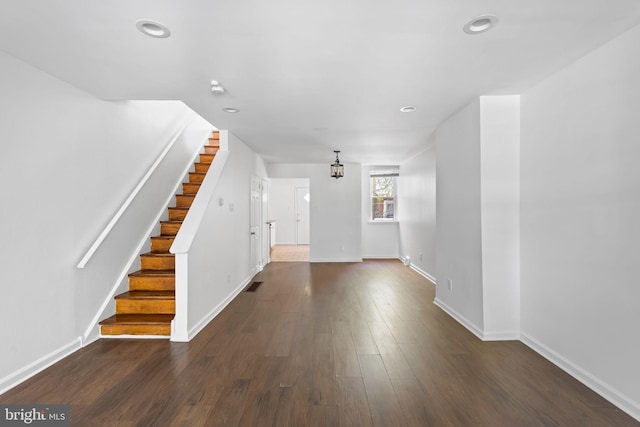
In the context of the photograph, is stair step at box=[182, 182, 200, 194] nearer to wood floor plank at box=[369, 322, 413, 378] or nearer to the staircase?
the staircase

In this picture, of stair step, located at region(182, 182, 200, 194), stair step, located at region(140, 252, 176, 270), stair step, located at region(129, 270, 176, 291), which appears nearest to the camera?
stair step, located at region(129, 270, 176, 291)

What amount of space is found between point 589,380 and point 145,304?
4067 millimetres

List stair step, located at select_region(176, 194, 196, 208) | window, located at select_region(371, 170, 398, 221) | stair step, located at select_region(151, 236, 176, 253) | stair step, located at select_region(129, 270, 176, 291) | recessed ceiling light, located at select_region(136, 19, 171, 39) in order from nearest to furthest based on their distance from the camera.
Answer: recessed ceiling light, located at select_region(136, 19, 171, 39)
stair step, located at select_region(129, 270, 176, 291)
stair step, located at select_region(151, 236, 176, 253)
stair step, located at select_region(176, 194, 196, 208)
window, located at select_region(371, 170, 398, 221)

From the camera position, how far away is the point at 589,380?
215cm

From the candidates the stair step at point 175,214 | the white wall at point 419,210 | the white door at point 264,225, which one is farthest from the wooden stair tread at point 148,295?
the white wall at point 419,210

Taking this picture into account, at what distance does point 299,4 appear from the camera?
1.63m

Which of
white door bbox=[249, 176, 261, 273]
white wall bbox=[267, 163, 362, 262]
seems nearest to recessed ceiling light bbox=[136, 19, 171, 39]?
white door bbox=[249, 176, 261, 273]

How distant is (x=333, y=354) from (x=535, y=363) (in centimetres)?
171

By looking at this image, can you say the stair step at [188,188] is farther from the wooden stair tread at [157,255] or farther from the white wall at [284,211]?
the white wall at [284,211]

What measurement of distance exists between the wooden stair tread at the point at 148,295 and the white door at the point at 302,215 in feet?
25.4

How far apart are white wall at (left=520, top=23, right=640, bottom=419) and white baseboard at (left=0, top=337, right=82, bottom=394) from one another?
4225 mm

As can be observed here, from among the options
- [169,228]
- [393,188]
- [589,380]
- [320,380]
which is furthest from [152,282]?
[393,188]

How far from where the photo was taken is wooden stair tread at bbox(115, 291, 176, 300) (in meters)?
3.27

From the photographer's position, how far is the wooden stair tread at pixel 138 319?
3057 mm
